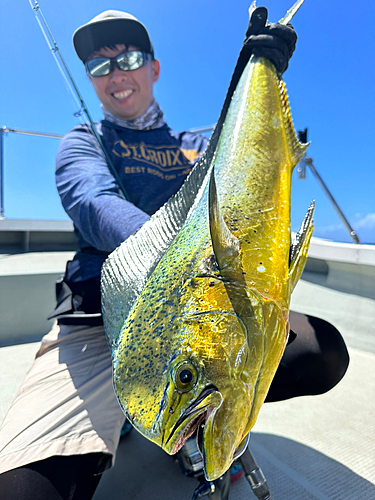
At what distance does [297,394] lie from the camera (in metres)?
1.32

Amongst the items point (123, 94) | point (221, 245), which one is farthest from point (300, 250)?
point (123, 94)

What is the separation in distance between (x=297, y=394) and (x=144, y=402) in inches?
38.3

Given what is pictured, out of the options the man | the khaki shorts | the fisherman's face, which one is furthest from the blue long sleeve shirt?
the khaki shorts

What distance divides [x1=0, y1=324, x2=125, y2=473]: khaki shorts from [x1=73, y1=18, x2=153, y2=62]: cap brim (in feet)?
5.14

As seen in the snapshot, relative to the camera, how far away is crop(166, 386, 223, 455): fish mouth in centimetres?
57

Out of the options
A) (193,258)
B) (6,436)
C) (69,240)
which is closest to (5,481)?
(6,436)

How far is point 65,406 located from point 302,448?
113 centimetres

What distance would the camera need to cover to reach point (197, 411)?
1.86 feet

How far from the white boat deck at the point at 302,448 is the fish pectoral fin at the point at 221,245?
1.05m

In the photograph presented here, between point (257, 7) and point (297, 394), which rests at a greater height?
point (257, 7)

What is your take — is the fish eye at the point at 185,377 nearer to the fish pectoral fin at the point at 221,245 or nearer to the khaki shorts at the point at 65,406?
the fish pectoral fin at the point at 221,245

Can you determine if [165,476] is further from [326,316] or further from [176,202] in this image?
[326,316]

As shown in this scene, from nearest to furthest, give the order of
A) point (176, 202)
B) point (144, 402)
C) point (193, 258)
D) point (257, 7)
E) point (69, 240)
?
1. point (144, 402)
2. point (193, 258)
3. point (176, 202)
4. point (257, 7)
5. point (69, 240)

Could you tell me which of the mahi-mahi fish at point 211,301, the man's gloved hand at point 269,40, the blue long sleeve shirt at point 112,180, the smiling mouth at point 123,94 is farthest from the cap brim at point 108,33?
the mahi-mahi fish at point 211,301
